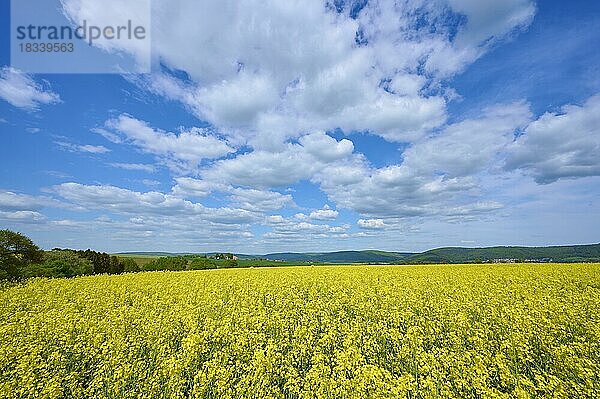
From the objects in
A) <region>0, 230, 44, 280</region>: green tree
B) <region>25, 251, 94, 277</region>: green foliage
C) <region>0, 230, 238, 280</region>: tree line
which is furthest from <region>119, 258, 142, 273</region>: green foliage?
<region>0, 230, 44, 280</region>: green tree

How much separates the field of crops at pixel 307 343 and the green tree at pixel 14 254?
226 inches

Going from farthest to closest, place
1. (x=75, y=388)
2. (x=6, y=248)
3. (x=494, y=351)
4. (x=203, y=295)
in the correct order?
(x=6, y=248) → (x=203, y=295) → (x=494, y=351) → (x=75, y=388)

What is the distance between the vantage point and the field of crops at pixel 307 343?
18.9ft

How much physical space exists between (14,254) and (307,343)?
2222 cm

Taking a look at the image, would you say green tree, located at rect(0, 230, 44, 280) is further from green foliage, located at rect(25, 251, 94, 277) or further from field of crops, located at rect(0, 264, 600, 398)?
field of crops, located at rect(0, 264, 600, 398)

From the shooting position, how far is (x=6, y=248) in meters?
A: 20.0

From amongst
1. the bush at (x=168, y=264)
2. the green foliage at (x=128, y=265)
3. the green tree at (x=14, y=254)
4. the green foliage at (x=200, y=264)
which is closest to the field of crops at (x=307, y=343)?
the green tree at (x=14, y=254)

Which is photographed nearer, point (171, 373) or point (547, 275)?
point (171, 373)

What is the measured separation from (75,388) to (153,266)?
107 feet

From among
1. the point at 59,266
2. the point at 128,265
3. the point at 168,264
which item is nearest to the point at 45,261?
the point at 59,266

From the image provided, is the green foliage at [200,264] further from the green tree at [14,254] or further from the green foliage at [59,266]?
the green tree at [14,254]

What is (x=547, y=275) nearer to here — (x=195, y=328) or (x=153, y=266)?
(x=195, y=328)

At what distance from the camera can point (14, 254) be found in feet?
67.4

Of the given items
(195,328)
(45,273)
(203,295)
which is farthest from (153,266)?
(195,328)
